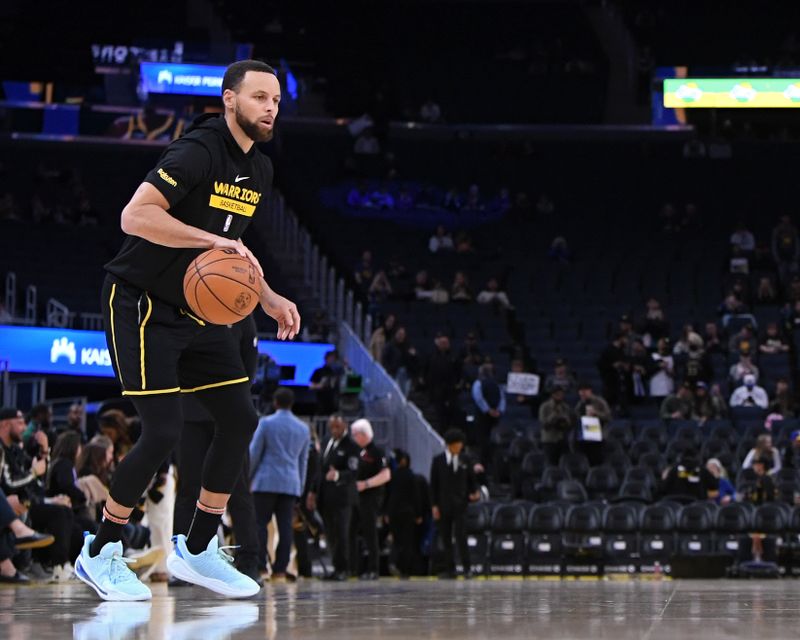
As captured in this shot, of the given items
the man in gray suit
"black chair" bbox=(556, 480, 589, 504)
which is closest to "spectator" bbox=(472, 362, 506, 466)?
"black chair" bbox=(556, 480, 589, 504)

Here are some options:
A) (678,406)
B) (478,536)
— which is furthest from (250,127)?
(678,406)

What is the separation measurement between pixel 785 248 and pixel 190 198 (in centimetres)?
2299

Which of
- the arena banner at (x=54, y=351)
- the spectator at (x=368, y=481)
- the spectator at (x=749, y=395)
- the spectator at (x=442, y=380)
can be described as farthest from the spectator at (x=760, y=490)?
the arena banner at (x=54, y=351)

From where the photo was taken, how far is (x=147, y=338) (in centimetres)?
500

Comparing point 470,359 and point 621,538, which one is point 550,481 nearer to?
point 621,538

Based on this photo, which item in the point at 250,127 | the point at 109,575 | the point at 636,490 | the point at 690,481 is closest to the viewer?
the point at 109,575

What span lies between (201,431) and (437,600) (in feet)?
7.49

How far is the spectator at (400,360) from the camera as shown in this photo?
21016 mm

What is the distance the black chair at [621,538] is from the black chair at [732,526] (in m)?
0.95

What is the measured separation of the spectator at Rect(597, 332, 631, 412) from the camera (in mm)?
21391

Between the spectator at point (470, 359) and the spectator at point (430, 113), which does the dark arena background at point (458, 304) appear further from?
the spectator at point (430, 113)

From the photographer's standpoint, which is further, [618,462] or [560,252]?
[560,252]

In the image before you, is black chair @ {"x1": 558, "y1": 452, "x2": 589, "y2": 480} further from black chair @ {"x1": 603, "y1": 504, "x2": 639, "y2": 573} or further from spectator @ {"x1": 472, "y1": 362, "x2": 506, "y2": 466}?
black chair @ {"x1": 603, "y1": 504, "x2": 639, "y2": 573}

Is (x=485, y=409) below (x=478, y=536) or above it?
above
